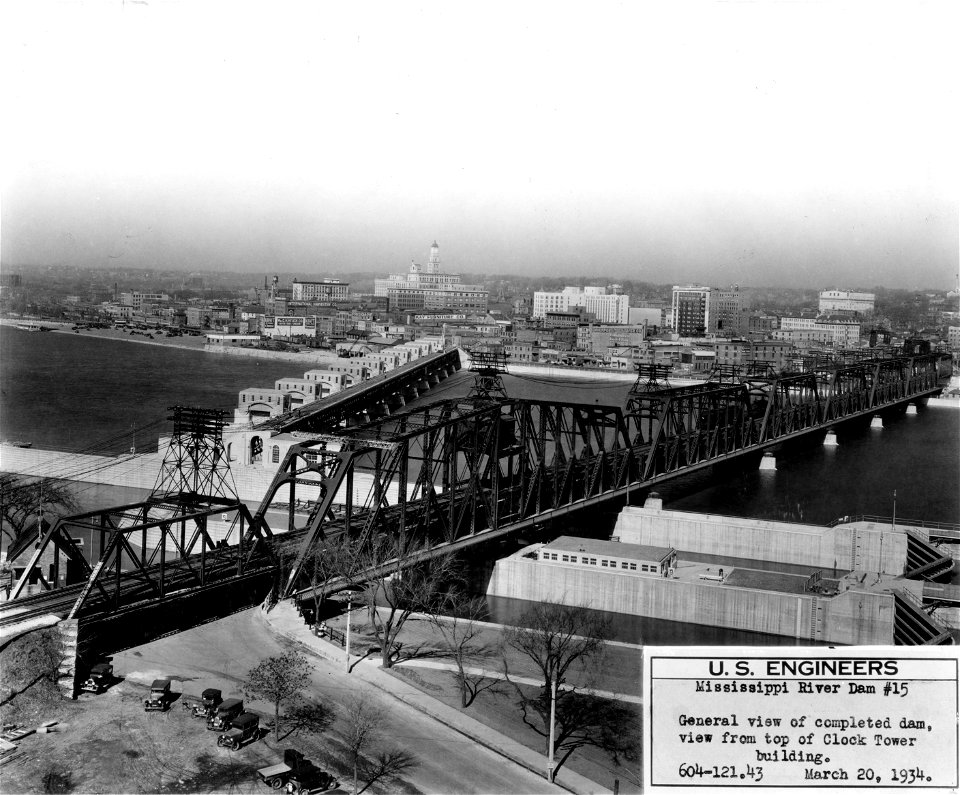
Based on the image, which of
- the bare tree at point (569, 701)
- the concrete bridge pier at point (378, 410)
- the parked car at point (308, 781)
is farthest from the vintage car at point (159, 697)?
the concrete bridge pier at point (378, 410)

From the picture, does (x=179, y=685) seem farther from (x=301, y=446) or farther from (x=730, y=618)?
(x=730, y=618)

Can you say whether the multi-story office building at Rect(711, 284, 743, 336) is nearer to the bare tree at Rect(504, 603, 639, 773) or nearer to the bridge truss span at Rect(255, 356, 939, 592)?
the bridge truss span at Rect(255, 356, 939, 592)

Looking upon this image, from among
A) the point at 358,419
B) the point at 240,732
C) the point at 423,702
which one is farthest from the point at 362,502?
the point at 358,419

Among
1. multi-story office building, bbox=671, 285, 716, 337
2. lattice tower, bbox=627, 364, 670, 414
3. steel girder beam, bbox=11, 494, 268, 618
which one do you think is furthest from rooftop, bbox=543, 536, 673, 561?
multi-story office building, bbox=671, 285, 716, 337

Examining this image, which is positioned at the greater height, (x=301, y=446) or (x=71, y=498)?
(x=301, y=446)

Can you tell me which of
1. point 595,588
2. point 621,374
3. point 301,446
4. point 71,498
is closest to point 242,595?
point 301,446

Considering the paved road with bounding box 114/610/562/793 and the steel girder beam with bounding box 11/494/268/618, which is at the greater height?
the steel girder beam with bounding box 11/494/268/618

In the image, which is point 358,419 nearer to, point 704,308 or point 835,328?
point 835,328
